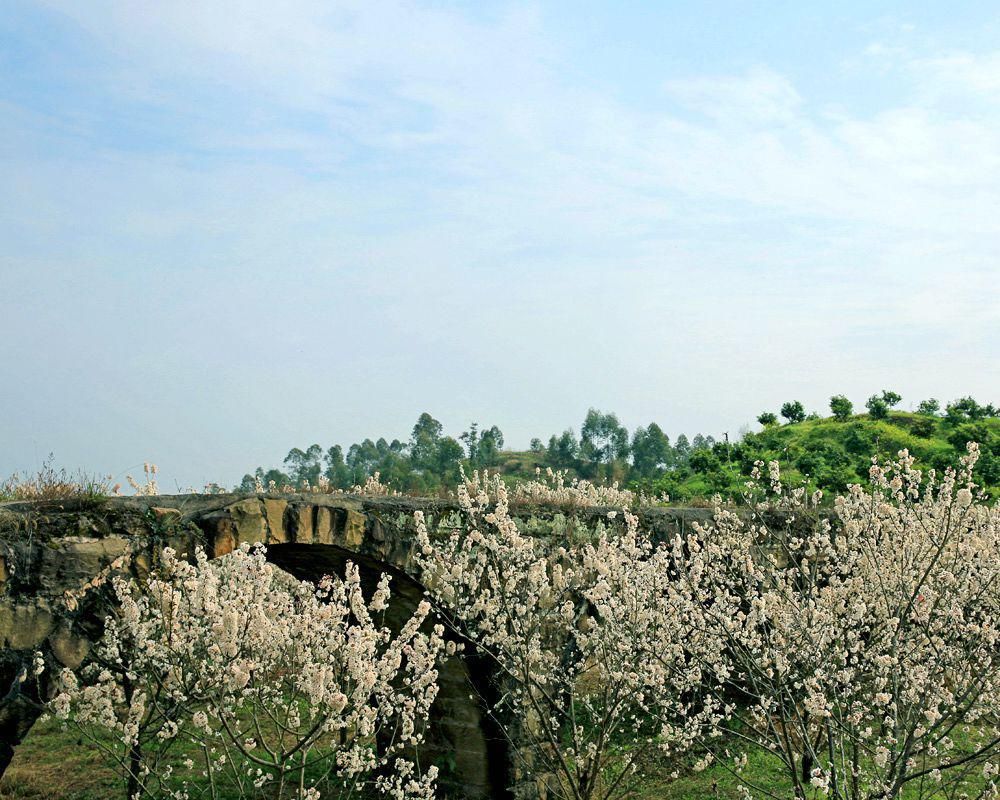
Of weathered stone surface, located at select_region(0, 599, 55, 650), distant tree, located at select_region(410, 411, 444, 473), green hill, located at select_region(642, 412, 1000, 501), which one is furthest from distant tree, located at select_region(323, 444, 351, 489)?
weathered stone surface, located at select_region(0, 599, 55, 650)

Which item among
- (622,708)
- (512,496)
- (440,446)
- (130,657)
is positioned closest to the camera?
(622,708)

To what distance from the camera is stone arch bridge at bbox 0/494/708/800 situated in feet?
27.0

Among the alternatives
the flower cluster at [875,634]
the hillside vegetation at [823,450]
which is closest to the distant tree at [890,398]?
the hillside vegetation at [823,450]

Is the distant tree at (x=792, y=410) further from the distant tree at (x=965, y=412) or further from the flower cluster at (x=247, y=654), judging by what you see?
the flower cluster at (x=247, y=654)

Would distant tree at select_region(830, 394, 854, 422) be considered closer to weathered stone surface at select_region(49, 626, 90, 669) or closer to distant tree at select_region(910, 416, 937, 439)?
distant tree at select_region(910, 416, 937, 439)

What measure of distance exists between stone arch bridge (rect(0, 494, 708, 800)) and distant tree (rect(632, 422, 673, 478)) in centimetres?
4917

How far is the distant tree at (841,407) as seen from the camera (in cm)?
3256

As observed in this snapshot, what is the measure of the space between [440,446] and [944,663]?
46.4 meters

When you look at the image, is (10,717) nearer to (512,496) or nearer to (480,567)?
(480,567)

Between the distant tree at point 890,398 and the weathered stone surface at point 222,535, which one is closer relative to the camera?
the weathered stone surface at point 222,535

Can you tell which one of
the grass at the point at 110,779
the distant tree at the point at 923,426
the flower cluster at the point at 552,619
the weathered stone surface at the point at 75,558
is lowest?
the grass at the point at 110,779

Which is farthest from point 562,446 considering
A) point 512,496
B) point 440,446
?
point 512,496

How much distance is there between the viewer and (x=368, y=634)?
25.2 ft

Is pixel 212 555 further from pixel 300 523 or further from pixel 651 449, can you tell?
pixel 651 449
